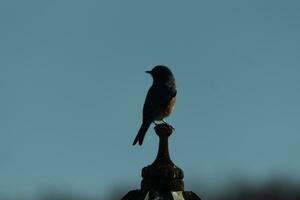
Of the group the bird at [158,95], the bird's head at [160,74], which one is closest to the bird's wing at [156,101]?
the bird at [158,95]

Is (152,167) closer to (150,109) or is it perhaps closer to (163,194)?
(163,194)

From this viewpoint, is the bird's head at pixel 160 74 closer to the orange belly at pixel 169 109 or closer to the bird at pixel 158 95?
the bird at pixel 158 95

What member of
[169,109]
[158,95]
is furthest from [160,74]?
[169,109]

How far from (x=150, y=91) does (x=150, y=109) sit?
38 centimetres

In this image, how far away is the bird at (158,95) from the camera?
10281 mm

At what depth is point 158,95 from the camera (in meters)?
10.5

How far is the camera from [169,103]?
1069cm

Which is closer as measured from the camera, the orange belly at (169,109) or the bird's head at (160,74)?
the bird's head at (160,74)

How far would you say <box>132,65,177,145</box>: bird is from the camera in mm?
10281

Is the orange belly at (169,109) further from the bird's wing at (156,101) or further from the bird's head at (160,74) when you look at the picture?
the bird's head at (160,74)

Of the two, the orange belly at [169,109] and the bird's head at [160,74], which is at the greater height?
the bird's head at [160,74]

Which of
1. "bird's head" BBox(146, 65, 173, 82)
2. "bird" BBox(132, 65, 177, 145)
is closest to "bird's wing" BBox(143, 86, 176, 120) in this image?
"bird" BBox(132, 65, 177, 145)

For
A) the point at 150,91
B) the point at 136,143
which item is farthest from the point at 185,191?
the point at 150,91

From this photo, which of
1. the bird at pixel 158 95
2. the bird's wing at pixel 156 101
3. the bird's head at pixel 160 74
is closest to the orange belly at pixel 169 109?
the bird at pixel 158 95
